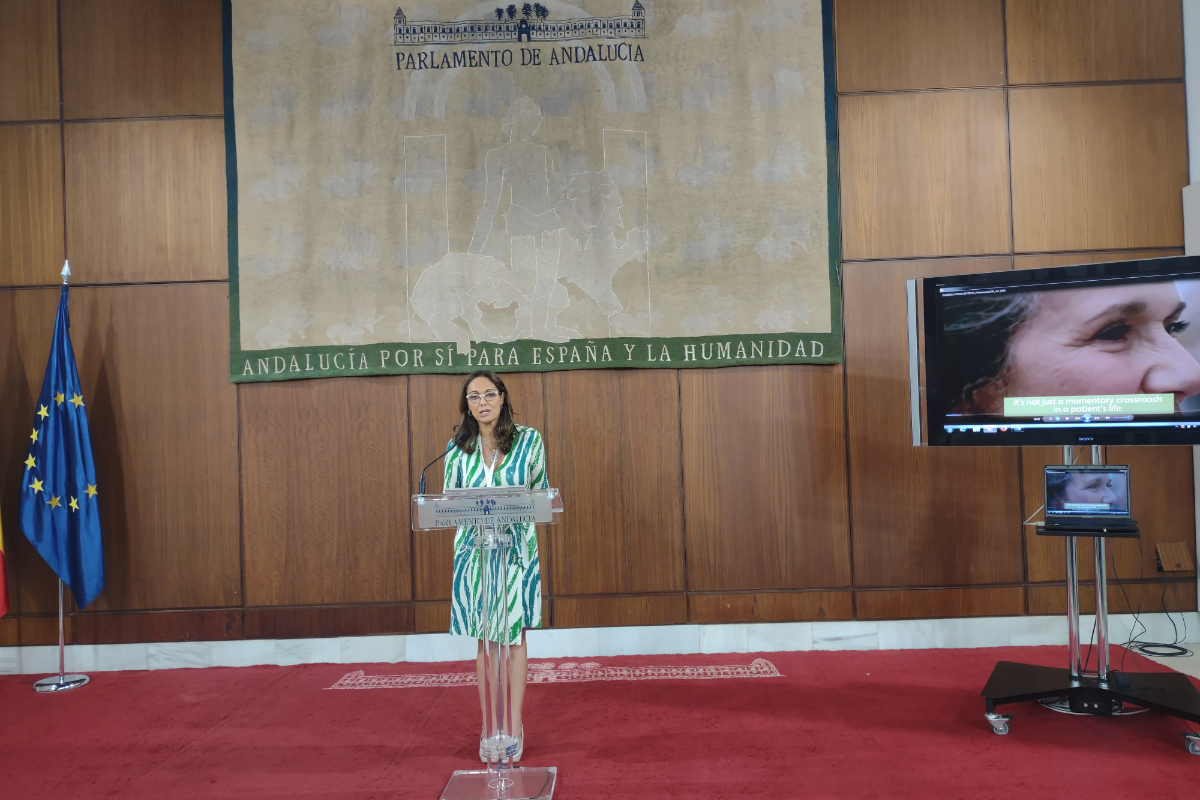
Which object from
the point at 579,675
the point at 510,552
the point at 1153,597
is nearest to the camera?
the point at 510,552

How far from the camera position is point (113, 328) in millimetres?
4699

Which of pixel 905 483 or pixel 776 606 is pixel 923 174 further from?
pixel 776 606

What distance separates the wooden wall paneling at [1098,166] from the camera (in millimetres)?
4602

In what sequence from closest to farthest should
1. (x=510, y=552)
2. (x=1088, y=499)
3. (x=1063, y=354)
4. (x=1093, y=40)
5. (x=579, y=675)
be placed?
(x=510, y=552), (x=1088, y=499), (x=1063, y=354), (x=579, y=675), (x=1093, y=40)

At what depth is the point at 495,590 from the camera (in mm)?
2863

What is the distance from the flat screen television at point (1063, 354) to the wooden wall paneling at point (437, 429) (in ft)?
6.80

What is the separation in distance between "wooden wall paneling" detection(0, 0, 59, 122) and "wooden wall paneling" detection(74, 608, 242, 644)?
295cm

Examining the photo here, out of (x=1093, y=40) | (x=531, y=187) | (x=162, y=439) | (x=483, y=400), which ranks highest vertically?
(x=1093, y=40)

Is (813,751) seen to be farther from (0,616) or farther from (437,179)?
(0,616)

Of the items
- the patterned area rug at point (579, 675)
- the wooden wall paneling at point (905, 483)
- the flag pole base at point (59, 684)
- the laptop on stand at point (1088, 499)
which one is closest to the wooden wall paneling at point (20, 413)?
the flag pole base at point (59, 684)

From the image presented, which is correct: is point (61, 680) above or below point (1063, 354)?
below

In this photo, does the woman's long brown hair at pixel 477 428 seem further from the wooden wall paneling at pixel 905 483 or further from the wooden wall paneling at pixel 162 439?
the wooden wall paneling at pixel 905 483

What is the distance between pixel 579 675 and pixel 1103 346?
289cm

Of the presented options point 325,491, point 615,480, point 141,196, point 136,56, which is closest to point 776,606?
point 615,480
